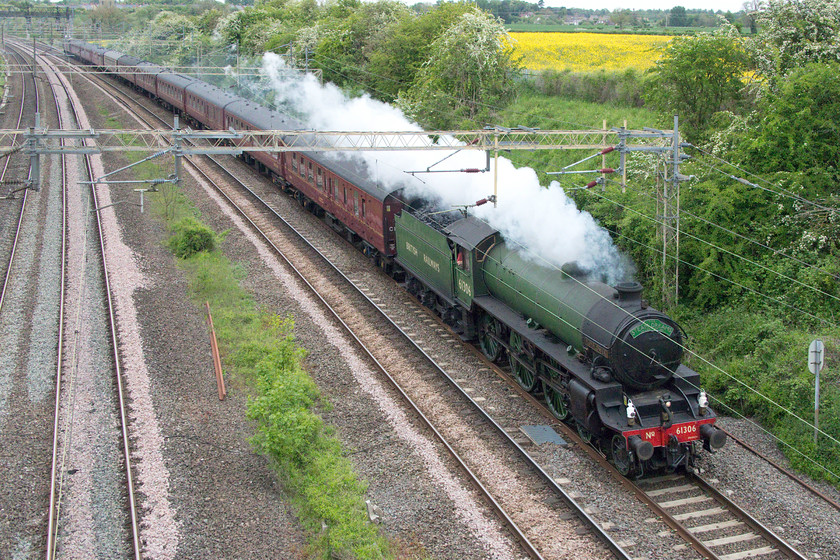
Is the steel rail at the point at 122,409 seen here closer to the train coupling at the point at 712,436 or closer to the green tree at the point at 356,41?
the train coupling at the point at 712,436

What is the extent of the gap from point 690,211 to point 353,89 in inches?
1246

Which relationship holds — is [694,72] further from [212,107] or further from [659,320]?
[212,107]

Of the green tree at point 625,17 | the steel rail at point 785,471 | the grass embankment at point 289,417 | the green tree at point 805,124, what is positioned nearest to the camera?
the grass embankment at point 289,417

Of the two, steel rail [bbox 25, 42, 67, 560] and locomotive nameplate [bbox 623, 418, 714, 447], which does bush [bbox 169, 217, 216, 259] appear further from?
locomotive nameplate [bbox 623, 418, 714, 447]

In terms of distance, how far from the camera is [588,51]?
4856cm

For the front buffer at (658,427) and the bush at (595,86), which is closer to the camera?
the front buffer at (658,427)

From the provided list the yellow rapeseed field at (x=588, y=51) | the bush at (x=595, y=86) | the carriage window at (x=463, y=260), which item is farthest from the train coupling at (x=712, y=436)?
the yellow rapeseed field at (x=588, y=51)

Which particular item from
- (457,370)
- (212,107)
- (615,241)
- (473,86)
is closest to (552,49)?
(473,86)

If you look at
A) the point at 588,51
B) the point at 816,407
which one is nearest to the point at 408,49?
the point at 588,51

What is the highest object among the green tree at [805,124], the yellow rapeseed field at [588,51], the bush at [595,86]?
the yellow rapeseed field at [588,51]

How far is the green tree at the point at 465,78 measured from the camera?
1490 inches

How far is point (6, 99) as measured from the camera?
188 ft

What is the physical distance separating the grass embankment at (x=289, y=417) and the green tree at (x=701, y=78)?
14638 mm

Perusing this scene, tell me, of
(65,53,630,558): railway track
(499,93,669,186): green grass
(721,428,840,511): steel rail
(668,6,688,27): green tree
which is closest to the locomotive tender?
(721,428,840,511): steel rail
